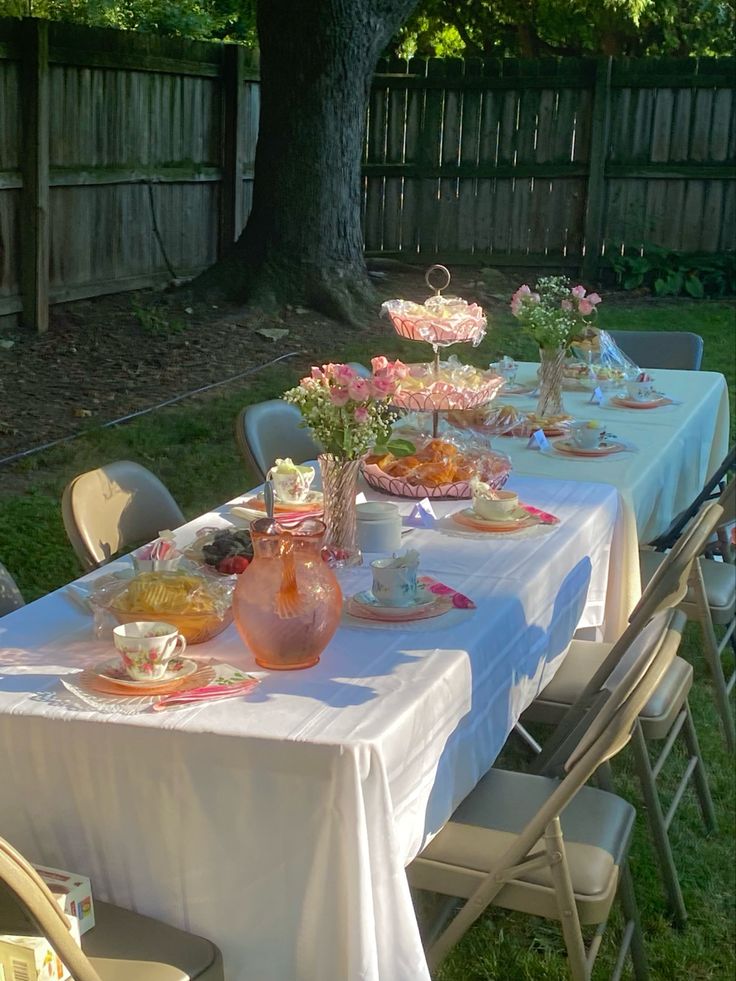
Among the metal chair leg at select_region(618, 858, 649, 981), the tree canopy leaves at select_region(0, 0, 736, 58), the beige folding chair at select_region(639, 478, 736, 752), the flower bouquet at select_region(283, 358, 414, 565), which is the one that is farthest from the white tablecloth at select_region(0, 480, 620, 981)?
the tree canopy leaves at select_region(0, 0, 736, 58)

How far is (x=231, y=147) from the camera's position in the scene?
10.9 m

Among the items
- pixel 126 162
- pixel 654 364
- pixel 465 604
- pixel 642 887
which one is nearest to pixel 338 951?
pixel 465 604

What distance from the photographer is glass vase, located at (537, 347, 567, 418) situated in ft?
15.0

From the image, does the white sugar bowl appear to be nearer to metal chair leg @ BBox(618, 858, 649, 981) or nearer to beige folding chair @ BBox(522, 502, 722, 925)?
beige folding chair @ BBox(522, 502, 722, 925)

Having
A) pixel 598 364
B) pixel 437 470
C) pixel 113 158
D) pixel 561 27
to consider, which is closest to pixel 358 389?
pixel 437 470

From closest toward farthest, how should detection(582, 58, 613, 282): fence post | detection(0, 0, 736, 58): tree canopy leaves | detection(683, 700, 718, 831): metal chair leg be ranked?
detection(683, 700, 718, 831): metal chair leg, detection(582, 58, 613, 282): fence post, detection(0, 0, 736, 58): tree canopy leaves

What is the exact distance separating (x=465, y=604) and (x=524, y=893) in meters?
0.60

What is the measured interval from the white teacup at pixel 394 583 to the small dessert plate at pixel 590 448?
5.30 ft

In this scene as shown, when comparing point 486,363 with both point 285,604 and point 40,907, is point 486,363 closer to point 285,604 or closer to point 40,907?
point 285,604

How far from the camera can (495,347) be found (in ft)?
31.3

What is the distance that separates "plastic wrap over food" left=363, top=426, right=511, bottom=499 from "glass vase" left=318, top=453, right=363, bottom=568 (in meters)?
0.54

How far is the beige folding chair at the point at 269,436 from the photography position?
13.8 feet

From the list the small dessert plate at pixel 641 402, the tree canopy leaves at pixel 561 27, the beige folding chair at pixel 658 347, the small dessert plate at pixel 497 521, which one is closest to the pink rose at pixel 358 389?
the small dessert plate at pixel 497 521

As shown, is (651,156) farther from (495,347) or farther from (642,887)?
(642,887)
